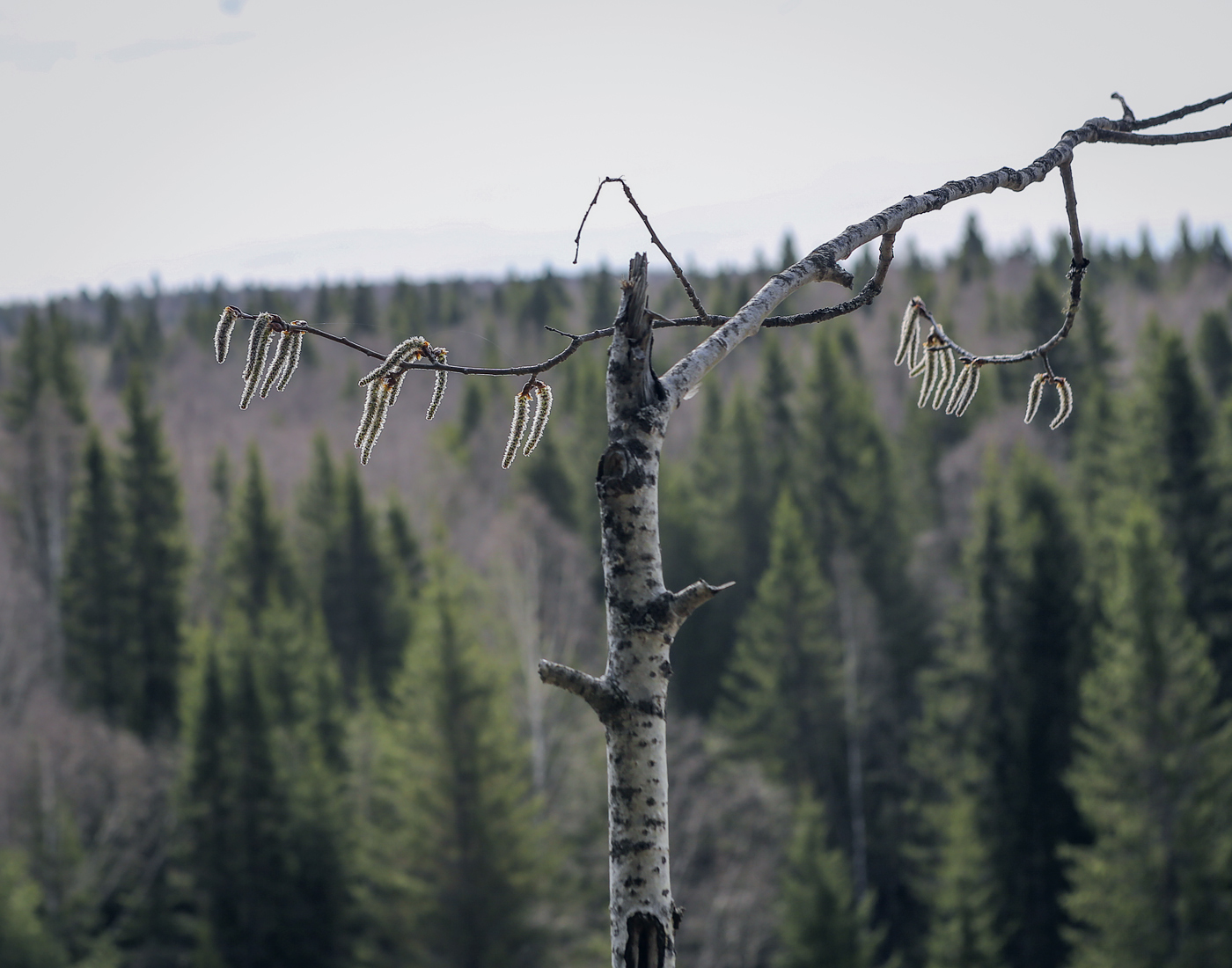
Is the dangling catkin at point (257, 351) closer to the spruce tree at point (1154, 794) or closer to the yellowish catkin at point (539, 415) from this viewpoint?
the yellowish catkin at point (539, 415)

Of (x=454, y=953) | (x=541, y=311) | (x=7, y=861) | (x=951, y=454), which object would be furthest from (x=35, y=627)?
(x=541, y=311)

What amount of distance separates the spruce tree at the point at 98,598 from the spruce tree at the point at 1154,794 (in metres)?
24.1

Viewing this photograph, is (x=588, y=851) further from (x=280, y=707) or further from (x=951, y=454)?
(x=951, y=454)

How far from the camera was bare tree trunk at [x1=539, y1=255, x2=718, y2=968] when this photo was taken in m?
Result: 2.32

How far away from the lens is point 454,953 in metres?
18.6

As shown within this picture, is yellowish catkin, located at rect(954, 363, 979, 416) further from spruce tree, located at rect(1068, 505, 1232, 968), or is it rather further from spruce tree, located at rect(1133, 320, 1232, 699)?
spruce tree, located at rect(1133, 320, 1232, 699)

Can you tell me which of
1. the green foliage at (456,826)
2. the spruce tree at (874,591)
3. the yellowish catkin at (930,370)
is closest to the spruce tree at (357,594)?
the spruce tree at (874,591)

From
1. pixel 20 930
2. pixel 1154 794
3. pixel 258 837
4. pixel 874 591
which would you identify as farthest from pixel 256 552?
pixel 1154 794

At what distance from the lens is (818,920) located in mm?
19234

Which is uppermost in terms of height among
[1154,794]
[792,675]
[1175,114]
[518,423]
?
[1175,114]

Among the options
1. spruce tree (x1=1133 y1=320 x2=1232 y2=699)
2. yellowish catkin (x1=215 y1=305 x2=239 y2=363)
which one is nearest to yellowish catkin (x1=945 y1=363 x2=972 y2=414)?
yellowish catkin (x1=215 y1=305 x2=239 y2=363)

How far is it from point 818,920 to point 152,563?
74.4 feet

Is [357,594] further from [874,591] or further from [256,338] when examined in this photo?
[256,338]

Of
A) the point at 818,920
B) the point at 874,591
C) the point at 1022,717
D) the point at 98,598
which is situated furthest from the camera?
the point at 874,591
